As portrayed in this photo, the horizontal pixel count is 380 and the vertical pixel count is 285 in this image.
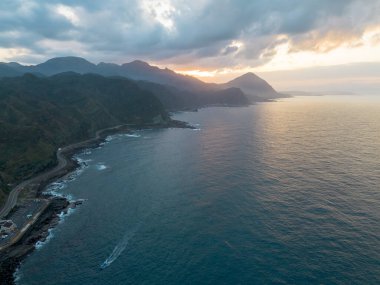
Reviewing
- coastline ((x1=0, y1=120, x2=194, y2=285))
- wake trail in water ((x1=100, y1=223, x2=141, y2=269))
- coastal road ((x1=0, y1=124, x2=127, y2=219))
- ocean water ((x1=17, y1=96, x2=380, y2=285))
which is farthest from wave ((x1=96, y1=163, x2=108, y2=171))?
wake trail in water ((x1=100, y1=223, x2=141, y2=269))

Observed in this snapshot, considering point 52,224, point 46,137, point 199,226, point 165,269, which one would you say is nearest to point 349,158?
point 199,226

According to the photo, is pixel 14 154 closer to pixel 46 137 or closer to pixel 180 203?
pixel 46 137

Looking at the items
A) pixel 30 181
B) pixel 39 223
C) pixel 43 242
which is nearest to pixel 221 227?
pixel 43 242

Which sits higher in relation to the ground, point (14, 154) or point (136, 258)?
point (14, 154)

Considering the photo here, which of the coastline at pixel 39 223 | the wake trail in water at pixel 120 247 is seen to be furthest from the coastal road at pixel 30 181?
the wake trail in water at pixel 120 247

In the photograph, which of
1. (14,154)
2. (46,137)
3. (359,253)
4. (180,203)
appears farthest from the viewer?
(46,137)

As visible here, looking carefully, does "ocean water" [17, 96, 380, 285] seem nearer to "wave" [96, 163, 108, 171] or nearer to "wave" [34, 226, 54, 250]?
"wave" [34, 226, 54, 250]

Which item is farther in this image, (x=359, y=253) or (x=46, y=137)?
(x=46, y=137)
